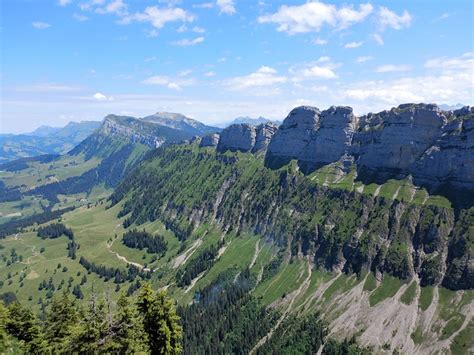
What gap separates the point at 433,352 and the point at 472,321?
25995mm

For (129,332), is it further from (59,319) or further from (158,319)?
(59,319)

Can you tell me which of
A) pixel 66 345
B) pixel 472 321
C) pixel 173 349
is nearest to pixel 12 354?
pixel 66 345

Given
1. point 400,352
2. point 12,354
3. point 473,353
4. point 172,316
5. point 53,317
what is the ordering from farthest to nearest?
point 400,352 < point 473,353 < point 53,317 < point 12,354 < point 172,316

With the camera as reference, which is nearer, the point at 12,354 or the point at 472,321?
the point at 12,354

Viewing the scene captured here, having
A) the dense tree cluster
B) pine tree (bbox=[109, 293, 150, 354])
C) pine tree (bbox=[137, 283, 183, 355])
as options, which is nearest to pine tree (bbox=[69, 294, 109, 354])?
the dense tree cluster

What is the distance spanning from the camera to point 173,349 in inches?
2542

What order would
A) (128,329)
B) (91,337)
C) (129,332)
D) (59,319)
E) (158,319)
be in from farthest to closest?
(59,319) < (158,319) < (128,329) < (129,332) < (91,337)

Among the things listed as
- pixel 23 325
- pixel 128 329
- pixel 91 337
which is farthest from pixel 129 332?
pixel 23 325

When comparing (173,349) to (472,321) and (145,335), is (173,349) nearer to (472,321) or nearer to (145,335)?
(145,335)

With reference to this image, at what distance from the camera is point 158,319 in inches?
2454

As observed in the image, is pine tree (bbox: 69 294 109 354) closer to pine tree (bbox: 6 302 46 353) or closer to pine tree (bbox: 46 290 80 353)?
pine tree (bbox: 46 290 80 353)

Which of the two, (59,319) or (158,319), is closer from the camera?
(158,319)

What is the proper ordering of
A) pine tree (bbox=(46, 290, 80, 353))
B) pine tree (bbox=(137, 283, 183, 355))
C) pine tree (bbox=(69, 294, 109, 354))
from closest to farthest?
pine tree (bbox=(69, 294, 109, 354)), pine tree (bbox=(137, 283, 183, 355)), pine tree (bbox=(46, 290, 80, 353))

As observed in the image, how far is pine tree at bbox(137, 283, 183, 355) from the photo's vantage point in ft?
203
